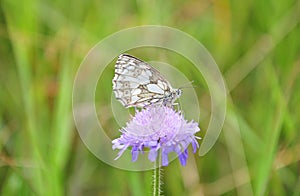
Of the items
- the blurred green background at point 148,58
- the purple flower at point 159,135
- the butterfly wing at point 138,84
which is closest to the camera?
the purple flower at point 159,135

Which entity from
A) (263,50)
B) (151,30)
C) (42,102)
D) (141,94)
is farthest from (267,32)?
(141,94)

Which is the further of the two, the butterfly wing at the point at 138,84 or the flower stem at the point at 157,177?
the butterfly wing at the point at 138,84

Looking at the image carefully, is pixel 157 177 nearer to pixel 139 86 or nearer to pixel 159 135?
pixel 159 135

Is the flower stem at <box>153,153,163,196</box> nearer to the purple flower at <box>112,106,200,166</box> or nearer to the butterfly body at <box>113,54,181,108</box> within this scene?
the purple flower at <box>112,106,200,166</box>

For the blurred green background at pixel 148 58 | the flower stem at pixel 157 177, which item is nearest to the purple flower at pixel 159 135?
the flower stem at pixel 157 177

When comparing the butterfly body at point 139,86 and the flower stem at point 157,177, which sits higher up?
the butterfly body at point 139,86

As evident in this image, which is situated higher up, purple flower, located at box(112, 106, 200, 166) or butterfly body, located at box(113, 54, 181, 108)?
butterfly body, located at box(113, 54, 181, 108)

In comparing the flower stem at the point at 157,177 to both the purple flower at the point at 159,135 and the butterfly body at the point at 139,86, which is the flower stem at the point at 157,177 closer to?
the purple flower at the point at 159,135

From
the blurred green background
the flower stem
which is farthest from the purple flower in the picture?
the blurred green background
